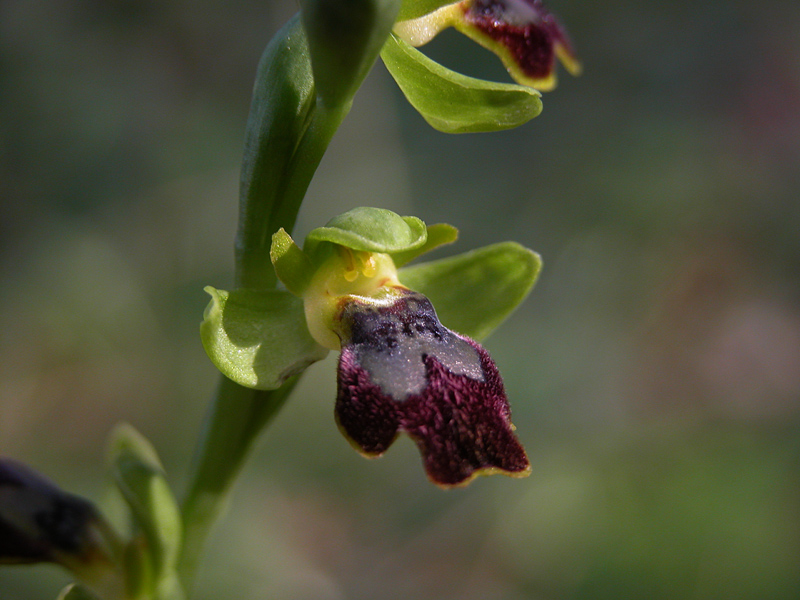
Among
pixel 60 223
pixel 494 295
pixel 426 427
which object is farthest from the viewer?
pixel 60 223

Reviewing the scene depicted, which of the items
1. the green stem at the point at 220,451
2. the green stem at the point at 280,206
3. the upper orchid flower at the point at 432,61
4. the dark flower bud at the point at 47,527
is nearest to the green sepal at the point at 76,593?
the dark flower bud at the point at 47,527

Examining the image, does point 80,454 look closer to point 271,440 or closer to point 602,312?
point 271,440

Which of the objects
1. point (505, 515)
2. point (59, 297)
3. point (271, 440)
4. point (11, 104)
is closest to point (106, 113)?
point (11, 104)

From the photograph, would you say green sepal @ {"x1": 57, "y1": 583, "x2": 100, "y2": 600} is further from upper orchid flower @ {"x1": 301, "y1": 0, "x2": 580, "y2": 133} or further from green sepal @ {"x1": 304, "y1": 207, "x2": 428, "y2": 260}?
upper orchid flower @ {"x1": 301, "y1": 0, "x2": 580, "y2": 133}

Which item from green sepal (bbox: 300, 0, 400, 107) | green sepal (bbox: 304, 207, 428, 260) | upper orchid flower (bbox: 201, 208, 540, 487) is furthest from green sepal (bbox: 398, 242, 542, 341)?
green sepal (bbox: 300, 0, 400, 107)

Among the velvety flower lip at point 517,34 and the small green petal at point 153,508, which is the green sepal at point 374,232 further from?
the small green petal at point 153,508
